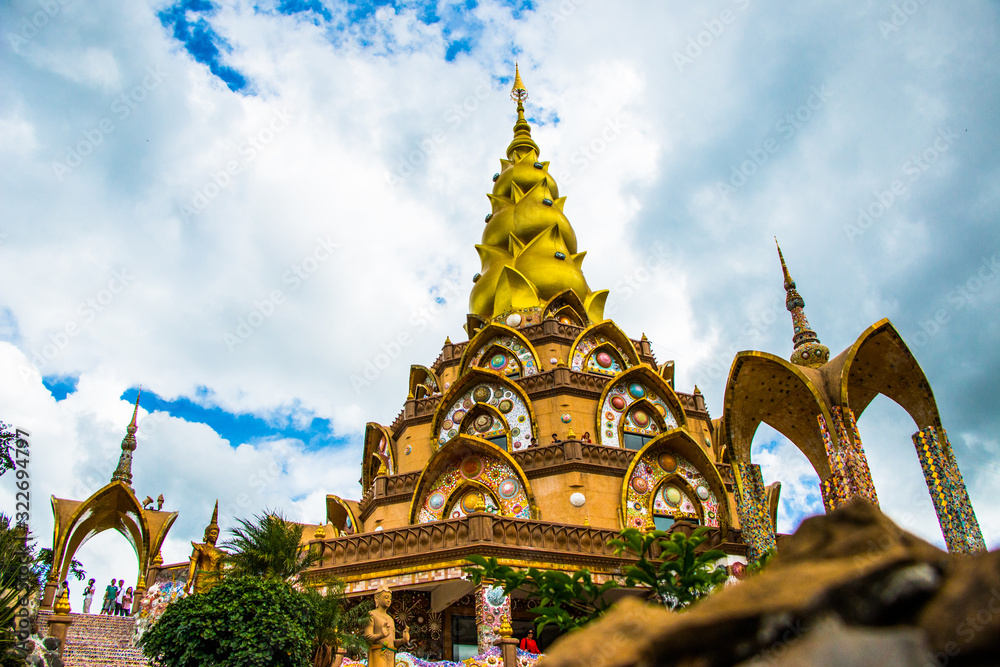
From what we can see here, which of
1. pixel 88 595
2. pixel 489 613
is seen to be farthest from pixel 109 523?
pixel 489 613

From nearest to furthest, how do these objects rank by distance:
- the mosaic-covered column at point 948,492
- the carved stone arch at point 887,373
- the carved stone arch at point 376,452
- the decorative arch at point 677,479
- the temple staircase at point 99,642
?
the mosaic-covered column at point 948,492
the carved stone arch at point 887,373
the temple staircase at point 99,642
the decorative arch at point 677,479
the carved stone arch at point 376,452

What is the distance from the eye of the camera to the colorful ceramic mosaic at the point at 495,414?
71.7 feet

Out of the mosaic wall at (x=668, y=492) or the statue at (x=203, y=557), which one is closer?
the statue at (x=203, y=557)

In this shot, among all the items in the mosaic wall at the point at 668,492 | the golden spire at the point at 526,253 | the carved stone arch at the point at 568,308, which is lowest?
the mosaic wall at the point at 668,492

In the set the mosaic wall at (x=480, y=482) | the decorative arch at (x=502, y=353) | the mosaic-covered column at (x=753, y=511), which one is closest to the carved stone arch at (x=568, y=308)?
the decorative arch at (x=502, y=353)

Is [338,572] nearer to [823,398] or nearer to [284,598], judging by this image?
[284,598]

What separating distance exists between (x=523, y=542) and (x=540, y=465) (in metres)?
4.01

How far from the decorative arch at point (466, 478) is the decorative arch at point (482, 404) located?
5.53 feet

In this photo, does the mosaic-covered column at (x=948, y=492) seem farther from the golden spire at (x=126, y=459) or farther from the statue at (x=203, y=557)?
the golden spire at (x=126, y=459)

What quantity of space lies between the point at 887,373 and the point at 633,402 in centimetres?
862

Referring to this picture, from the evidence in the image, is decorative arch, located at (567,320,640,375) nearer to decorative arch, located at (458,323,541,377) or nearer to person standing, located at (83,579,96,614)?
decorative arch, located at (458,323,541,377)

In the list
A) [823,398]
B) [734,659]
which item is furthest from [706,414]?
[734,659]

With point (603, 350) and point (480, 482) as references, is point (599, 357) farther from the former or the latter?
point (480, 482)

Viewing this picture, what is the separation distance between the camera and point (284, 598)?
1120 cm
